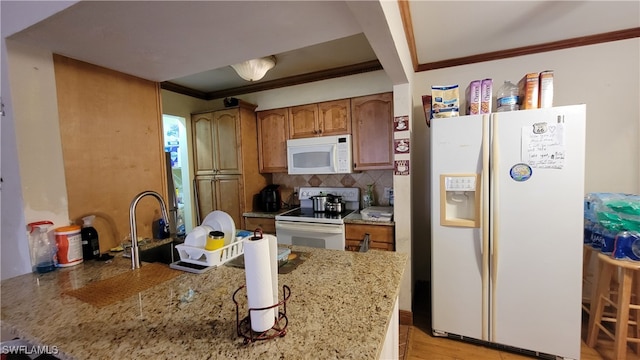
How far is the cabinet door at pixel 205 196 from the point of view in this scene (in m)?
3.05

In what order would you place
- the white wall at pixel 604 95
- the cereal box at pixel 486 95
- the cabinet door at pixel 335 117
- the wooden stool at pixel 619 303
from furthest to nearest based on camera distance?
1. the cabinet door at pixel 335 117
2. the white wall at pixel 604 95
3. the cereal box at pixel 486 95
4. the wooden stool at pixel 619 303

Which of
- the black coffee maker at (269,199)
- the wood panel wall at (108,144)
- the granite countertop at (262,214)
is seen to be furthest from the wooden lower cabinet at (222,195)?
the wood panel wall at (108,144)

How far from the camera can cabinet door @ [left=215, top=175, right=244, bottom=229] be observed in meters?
2.87

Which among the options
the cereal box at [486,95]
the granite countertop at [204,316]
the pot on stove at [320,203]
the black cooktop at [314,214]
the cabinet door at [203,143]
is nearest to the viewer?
the granite countertop at [204,316]

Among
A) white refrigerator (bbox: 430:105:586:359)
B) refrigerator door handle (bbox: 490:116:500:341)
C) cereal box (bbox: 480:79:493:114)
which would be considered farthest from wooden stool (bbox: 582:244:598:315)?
cereal box (bbox: 480:79:493:114)

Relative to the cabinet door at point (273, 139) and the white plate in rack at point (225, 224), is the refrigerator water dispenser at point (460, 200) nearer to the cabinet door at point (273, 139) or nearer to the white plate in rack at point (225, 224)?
the white plate in rack at point (225, 224)

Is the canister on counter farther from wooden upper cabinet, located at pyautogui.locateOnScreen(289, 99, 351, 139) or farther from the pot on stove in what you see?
wooden upper cabinet, located at pyautogui.locateOnScreen(289, 99, 351, 139)

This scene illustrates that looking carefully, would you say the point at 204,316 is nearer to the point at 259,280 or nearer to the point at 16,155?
the point at 259,280

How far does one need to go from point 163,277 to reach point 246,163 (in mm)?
1868

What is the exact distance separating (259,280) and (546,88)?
2.06 metres

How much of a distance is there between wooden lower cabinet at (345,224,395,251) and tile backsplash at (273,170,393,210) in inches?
22.2

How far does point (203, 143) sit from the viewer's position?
9.99 ft

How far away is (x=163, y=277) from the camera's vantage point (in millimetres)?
1125

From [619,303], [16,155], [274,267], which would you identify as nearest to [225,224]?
[274,267]
